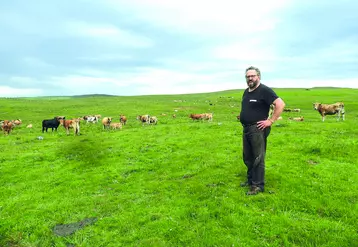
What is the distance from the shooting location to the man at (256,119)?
29.8ft

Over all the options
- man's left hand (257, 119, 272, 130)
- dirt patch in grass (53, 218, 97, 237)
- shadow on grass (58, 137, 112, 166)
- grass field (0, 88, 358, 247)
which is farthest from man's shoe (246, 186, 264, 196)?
shadow on grass (58, 137, 112, 166)

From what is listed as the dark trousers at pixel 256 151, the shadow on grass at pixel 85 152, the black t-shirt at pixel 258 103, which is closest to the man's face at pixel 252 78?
the black t-shirt at pixel 258 103

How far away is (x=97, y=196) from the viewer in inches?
459

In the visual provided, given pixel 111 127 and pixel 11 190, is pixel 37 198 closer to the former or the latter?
pixel 11 190

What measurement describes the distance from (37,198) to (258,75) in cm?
1042

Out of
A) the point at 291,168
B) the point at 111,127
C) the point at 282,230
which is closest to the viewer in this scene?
the point at 282,230

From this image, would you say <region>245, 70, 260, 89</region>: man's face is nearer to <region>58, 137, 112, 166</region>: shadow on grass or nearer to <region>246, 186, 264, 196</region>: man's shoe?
<region>246, 186, 264, 196</region>: man's shoe

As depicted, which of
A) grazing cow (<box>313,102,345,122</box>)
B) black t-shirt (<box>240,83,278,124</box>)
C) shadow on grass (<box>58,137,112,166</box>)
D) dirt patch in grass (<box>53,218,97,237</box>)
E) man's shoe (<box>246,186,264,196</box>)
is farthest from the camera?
grazing cow (<box>313,102,345,122</box>)

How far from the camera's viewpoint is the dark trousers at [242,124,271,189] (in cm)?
958

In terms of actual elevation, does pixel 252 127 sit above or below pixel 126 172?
above

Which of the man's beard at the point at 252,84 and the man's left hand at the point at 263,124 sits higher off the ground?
the man's beard at the point at 252,84

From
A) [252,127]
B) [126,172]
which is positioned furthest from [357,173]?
[126,172]

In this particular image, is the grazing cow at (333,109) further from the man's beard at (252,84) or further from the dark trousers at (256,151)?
the man's beard at (252,84)

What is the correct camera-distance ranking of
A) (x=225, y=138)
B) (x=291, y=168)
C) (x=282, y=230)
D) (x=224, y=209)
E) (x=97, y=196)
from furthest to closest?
(x=225, y=138) → (x=291, y=168) → (x=97, y=196) → (x=224, y=209) → (x=282, y=230)
